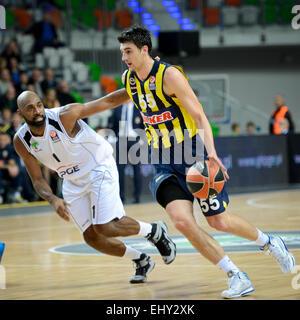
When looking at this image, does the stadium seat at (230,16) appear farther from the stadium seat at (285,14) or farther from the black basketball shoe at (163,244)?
the black basketball shoe at (163,244)

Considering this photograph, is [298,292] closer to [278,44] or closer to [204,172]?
[204,172]

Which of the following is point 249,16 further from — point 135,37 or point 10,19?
point 135,37

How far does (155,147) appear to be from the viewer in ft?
21.1

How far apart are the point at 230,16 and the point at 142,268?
61.7ft

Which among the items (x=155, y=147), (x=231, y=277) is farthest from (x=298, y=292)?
(x=155, y=147)

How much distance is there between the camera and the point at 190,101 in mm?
6066

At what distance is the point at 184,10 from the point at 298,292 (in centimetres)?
1987

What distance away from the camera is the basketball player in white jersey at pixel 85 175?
6.99 m

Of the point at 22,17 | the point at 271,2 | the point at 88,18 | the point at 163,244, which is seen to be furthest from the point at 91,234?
the point at 271,2

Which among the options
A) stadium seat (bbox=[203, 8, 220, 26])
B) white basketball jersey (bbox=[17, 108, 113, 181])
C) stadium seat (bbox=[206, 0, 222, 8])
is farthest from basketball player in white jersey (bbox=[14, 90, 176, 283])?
stadium seat (bbox=[206, 0, 222, 8])

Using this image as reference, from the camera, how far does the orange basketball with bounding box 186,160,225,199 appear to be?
19.5 feet

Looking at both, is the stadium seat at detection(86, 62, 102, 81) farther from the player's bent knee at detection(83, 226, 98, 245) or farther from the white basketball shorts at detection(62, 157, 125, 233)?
the player's bent knee at detection(83, 226, 98, 245)

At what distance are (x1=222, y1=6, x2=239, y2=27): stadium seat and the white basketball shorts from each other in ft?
60.4

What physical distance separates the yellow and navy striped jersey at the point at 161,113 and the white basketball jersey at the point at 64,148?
0.97 meters
